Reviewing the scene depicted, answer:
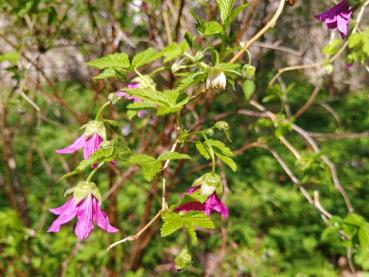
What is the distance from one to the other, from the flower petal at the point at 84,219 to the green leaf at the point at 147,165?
17cm

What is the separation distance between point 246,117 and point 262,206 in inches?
42.4

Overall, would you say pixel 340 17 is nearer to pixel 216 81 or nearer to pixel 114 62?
pixel 216 81

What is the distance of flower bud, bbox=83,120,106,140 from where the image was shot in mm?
1030

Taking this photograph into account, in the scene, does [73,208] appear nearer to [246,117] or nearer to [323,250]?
[323,250]

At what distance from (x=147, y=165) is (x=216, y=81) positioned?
0.18 m

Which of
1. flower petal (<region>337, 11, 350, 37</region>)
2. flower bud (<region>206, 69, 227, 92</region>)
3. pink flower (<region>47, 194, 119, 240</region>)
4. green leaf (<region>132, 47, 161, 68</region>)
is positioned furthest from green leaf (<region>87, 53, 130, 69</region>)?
flower petal (<region>337, 11, 350, 37</region>)

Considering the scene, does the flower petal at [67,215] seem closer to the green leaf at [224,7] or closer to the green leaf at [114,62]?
the green leaf at [114,62]

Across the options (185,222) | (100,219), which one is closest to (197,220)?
(185,222)

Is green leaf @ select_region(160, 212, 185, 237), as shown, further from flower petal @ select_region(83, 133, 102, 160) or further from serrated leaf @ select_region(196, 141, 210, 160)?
flower petal @ select_region(83, 133, 102, 160)

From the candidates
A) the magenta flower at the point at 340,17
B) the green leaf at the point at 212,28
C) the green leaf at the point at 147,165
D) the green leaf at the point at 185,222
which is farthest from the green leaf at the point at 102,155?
the magenta flower at the point at 340,17

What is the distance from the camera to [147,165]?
83 cm

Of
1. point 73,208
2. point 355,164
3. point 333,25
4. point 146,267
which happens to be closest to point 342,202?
point 355,164

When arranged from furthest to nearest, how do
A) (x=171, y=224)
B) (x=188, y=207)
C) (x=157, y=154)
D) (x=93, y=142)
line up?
(x=157, y=154)
(x=93, y=142)
(x=188, y=207)
(x=171, y=224)

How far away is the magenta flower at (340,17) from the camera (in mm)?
1085
